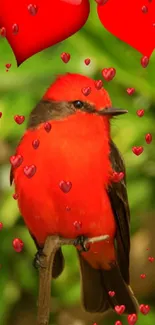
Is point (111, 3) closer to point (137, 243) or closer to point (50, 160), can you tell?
point (50, 160)

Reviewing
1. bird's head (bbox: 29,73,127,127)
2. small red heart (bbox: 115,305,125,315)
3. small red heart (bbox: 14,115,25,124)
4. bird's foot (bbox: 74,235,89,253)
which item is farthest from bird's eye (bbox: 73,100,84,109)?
small red heart (bbox: 115,305,125,315)

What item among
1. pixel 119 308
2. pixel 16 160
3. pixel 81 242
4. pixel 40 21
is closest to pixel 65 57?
pixel 40 21

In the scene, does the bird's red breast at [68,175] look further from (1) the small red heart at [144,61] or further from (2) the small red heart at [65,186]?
(1) the small red heart at [144,61]

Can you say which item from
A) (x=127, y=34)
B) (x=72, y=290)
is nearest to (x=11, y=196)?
(x=72, y=290)

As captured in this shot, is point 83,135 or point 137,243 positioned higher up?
point 83,135

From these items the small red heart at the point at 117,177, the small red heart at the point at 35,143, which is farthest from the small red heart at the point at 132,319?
the small red heart at the point at 35,143

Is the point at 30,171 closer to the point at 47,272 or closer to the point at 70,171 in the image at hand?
the point at 70,171

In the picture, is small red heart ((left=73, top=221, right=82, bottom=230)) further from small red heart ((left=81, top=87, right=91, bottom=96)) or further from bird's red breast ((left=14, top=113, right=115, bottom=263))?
small red heart ((left=81, top=87, right=91, bottom=96))

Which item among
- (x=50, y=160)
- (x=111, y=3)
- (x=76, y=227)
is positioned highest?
(x=111, y=3)
